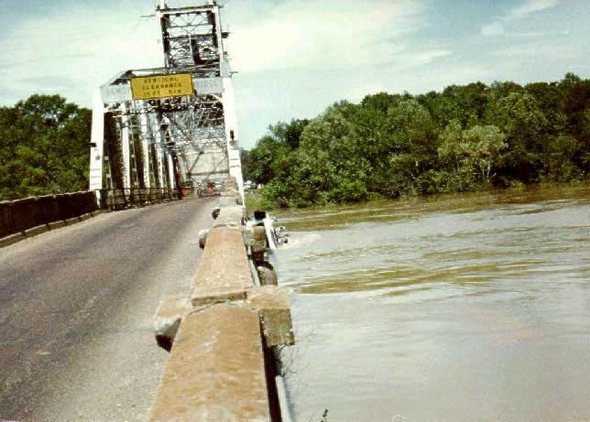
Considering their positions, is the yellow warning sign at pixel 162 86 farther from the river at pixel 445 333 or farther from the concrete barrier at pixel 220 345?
the concrete barrier at pixel 220 345

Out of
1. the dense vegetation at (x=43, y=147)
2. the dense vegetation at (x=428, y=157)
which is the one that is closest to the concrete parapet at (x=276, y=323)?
the dense vegetation at (x=43, y=147)

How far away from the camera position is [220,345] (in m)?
2.35

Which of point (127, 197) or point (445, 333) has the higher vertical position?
point (127, 197)

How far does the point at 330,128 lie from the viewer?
243 ft

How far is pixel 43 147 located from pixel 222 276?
246ft

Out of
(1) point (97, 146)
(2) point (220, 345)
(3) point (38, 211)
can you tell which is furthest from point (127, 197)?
(2) point (220, 345)

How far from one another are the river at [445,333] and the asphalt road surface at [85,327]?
2.63 metres

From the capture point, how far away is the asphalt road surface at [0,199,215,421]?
4277mm

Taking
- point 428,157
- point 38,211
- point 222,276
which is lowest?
point 222,276

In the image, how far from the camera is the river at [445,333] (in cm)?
826

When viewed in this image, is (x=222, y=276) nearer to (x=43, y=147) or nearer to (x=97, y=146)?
(x=97, y=146)

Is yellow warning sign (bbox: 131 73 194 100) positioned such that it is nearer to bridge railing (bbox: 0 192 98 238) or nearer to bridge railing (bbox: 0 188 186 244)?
bridge railing (bbox: 0 188 186 244)

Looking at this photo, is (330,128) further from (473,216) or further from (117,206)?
(117,206)

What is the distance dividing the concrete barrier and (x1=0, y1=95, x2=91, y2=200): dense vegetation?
60.2 metres
